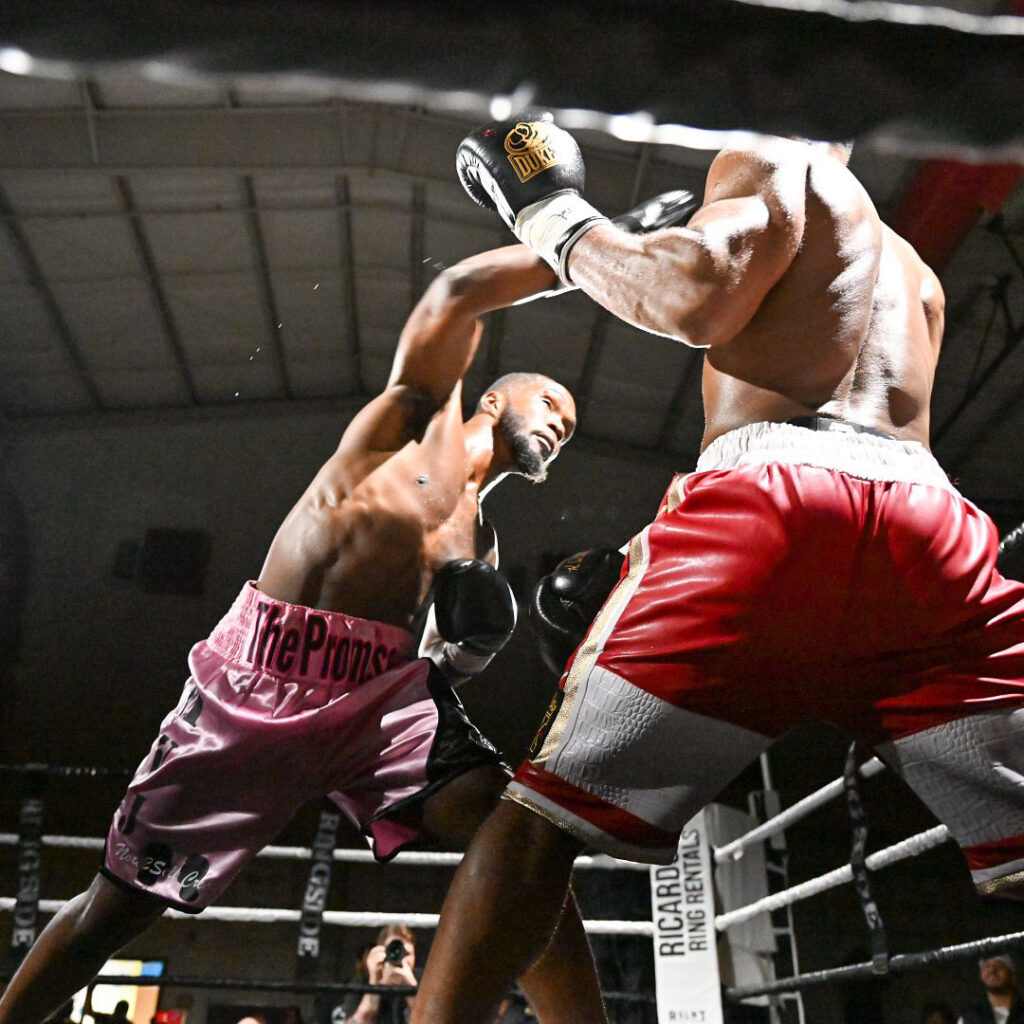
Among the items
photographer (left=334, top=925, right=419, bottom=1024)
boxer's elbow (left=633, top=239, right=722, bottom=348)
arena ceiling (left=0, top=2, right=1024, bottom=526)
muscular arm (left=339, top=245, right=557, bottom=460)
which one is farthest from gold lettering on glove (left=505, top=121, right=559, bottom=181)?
arena ceiling (left=0, top=2, right=1024, bottom=526)

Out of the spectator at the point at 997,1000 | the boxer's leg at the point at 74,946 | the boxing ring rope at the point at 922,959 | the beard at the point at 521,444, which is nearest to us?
the boxing ring rope at the point at 922,959

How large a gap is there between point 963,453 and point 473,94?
6717mm

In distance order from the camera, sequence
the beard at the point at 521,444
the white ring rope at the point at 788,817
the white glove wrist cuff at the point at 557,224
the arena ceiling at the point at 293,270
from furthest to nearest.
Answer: the arena ceiling at the point at 293,270, the beard at the point at 521,444, the white ring rope at the point at 788,817, the white glove wrist cuff at the point at 557,224

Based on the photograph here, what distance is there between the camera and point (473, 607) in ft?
5.41

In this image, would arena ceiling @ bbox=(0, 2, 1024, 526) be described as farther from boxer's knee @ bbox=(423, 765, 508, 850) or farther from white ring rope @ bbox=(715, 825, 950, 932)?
boxer's knee @ bbox=(423, 765, 508, 850)

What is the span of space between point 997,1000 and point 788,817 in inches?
61.4

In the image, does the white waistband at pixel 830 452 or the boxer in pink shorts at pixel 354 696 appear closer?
the white waistband at pixel 830 452

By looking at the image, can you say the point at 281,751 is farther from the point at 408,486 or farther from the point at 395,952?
the point at 395,952

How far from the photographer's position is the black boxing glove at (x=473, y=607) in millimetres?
1649

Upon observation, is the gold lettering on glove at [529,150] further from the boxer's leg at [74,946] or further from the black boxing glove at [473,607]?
the boxer's leg at [74,946]

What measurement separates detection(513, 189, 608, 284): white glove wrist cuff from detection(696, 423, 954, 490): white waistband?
0.23 m

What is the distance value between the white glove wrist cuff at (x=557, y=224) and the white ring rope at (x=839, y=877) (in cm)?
67

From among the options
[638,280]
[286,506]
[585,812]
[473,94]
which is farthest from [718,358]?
[286,506]

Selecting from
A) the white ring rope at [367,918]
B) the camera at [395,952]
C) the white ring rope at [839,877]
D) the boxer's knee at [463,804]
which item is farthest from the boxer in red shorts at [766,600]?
the camera at [395,952]
